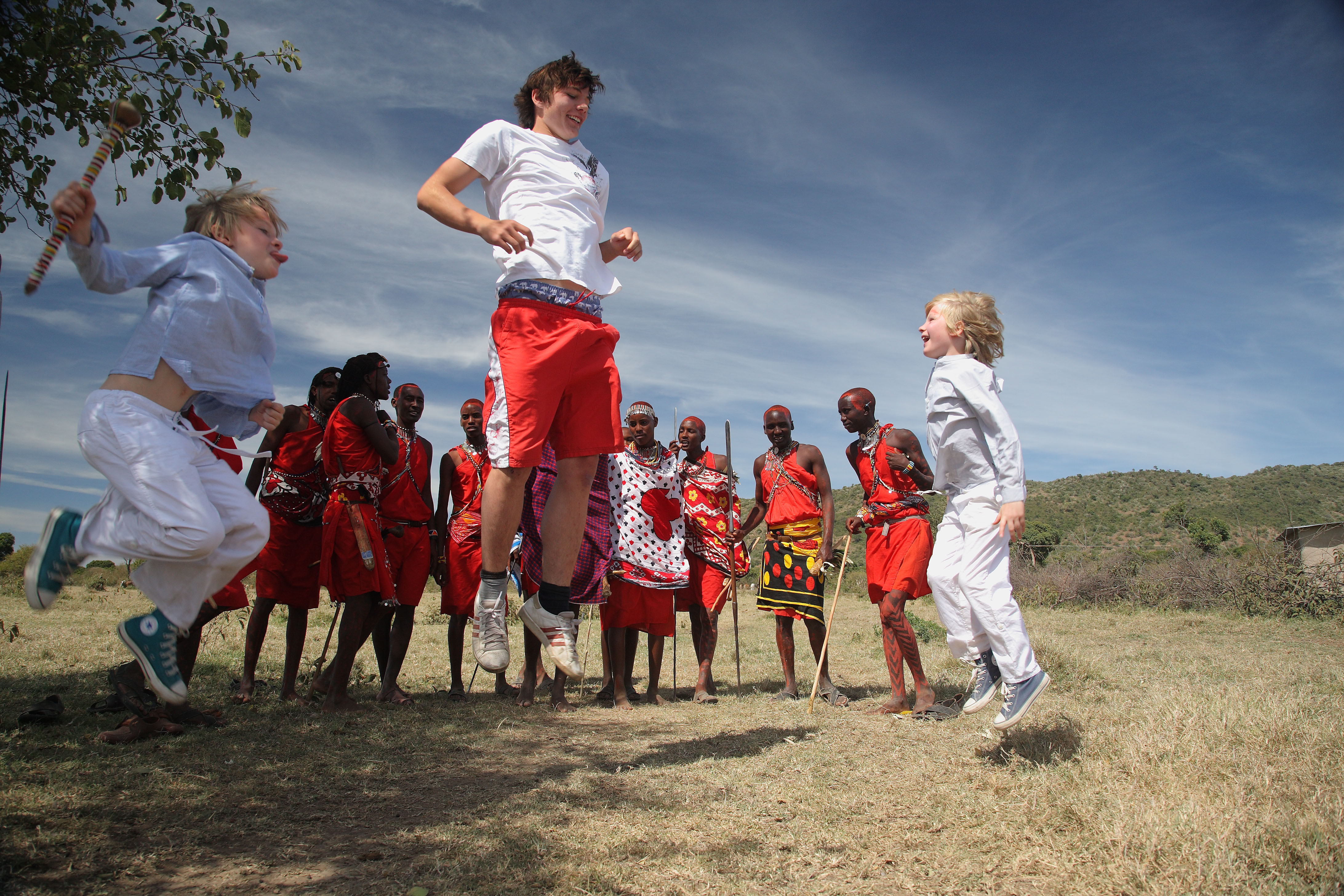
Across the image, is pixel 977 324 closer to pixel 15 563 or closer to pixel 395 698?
pixel 395 698

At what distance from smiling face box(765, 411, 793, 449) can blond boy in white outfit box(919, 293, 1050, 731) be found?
10.5 ft

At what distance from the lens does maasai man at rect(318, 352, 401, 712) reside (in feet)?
18.0

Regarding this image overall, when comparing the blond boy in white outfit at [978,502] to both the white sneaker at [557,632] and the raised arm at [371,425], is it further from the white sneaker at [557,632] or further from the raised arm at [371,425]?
the raised arm at [371,425]

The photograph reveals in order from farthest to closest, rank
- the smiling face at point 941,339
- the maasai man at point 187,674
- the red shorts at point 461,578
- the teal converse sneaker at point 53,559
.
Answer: the red shorts at point 461,578 → the maasai man at point 187,674 → the smiling face at point 941,339 → the teal converse sneaker at point 53,559

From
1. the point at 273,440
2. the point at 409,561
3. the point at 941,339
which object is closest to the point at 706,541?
the point at 409,561

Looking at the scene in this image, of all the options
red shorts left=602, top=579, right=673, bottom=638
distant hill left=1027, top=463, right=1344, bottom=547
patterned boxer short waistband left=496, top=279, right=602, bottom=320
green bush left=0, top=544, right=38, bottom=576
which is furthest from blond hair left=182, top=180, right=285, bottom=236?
distant hill left=1027, top=463, right=1344, bottom=547

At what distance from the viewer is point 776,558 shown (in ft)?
22.6

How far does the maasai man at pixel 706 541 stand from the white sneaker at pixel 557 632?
3.74 meters

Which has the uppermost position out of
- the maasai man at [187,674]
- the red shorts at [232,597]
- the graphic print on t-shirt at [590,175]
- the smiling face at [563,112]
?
the smiling face at [563,112]

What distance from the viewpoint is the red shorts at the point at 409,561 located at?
593 centimetres

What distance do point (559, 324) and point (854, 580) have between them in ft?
69.1

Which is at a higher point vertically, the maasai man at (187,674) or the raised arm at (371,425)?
the raised arm at (371,425)

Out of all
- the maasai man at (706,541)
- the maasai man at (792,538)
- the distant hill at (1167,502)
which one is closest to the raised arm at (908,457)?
the maasai man at (792,538)

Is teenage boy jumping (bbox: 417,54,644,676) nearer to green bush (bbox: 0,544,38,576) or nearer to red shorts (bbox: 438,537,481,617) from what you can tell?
red shorts (bbox: 438,537,481,617)
